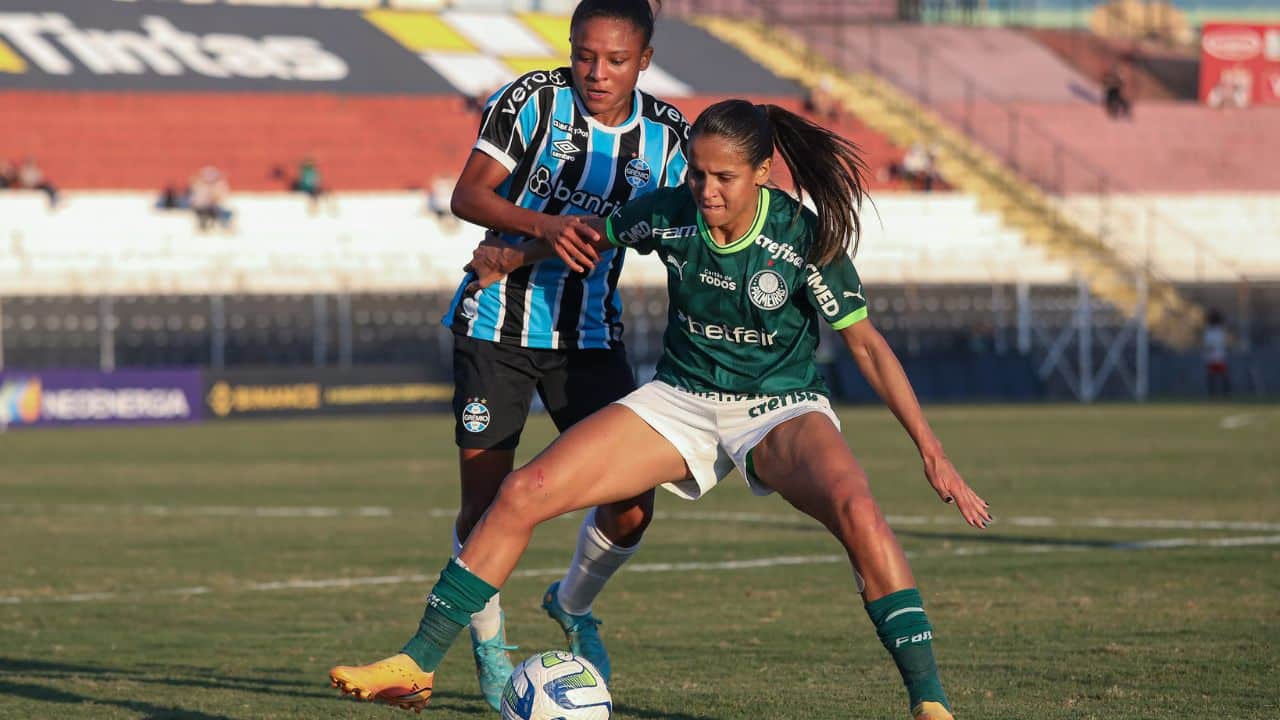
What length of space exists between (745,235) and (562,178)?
1266 millimetres

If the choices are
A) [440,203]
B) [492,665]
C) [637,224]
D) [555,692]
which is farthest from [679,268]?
[440,203]

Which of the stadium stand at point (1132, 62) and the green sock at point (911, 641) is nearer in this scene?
the green sock at point (911, 641)

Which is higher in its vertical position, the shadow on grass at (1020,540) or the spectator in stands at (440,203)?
the shadow on grass at (1020,540)

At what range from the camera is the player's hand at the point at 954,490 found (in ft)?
19.3

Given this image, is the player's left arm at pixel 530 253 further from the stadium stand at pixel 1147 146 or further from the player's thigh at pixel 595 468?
the stadium stand at pixel 1147 146

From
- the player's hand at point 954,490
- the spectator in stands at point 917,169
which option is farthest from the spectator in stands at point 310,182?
the player's hand at point 954,490

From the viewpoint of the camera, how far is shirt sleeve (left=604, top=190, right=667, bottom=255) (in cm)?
630

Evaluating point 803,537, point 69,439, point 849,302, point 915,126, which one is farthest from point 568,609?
point 915,126

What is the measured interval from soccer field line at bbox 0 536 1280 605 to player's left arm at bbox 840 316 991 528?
5227mm

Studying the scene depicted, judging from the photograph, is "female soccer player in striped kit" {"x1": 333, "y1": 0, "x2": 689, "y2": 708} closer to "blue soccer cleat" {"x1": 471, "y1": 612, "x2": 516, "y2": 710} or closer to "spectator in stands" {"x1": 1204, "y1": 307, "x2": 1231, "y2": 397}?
"blue soccer cleat" {"x1": 471, "y1": 612, "x2": 516, "y2": 710}

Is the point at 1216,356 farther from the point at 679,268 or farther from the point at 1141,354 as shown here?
the point at 679,268

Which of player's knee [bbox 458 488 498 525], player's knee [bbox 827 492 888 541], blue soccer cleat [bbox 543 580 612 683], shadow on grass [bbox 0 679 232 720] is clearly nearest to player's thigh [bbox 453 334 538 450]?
player's knee [bbox 458 488 498 525]

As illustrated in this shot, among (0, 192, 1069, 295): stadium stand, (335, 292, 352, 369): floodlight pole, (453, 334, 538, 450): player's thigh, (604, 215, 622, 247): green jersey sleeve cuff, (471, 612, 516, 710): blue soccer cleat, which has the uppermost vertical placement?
(604, 215, 622, 247): green jersey sleeve cuff

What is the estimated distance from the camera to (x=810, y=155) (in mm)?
6273
